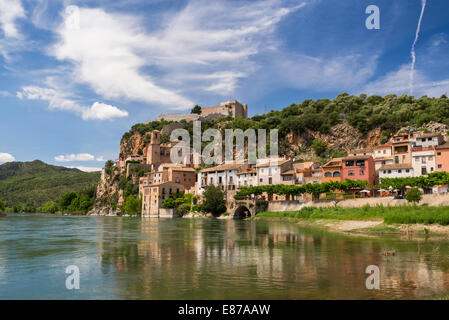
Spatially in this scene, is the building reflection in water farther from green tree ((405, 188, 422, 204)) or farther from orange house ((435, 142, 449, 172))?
orange house ((435, 142, 449, 172))

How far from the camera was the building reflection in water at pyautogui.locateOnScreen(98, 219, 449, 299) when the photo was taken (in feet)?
42.6

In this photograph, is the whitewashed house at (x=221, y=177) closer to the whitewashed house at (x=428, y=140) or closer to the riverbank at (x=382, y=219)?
the riverbank at (x=382, y=219)

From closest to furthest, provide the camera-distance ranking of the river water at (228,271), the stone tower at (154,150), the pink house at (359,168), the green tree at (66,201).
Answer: the river water at (228,271) < the pink house at (359,168) < the stone tower at (154,150) < the green tree at (66,201)

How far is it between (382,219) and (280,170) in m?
33.9

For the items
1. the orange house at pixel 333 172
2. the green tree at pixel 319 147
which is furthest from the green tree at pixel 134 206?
the orange house at pixel 333 172

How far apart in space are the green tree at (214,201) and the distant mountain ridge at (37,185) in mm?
96163

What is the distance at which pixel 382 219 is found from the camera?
3900 centimetres

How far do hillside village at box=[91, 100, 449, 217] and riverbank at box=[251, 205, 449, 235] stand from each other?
27.9 ft

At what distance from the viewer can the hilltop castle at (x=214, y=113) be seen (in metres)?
142

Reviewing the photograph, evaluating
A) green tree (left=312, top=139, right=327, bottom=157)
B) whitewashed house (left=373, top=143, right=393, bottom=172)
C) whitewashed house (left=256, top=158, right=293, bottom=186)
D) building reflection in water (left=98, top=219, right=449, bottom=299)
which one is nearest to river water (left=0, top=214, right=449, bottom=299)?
building reflection in water (left=98, top=219, right=449, bottom=299)

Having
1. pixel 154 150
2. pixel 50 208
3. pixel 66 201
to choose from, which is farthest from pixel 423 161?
pixel 50 208

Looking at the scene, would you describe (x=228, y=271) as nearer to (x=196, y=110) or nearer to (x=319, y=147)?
(x=319, y=147)

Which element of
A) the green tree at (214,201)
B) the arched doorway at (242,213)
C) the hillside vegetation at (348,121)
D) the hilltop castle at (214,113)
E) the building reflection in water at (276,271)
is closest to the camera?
the building reflection in water at (276,271)
